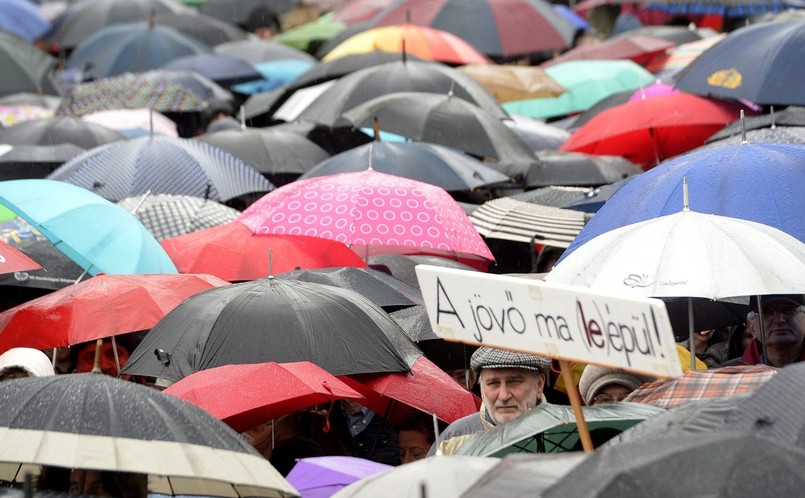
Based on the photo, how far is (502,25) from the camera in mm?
17750

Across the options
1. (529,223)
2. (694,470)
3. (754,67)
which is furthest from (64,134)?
(694,470)

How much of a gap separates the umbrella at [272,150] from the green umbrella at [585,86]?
3.34m

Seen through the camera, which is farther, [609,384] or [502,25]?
[502,25]

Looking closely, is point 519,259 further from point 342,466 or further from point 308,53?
point 308,53

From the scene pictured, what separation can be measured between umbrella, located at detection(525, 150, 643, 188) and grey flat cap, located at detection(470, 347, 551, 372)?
204 inches

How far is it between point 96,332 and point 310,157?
4865 mm

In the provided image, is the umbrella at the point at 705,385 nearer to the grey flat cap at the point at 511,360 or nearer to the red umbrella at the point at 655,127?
the grey flat cap at the point at 511,360

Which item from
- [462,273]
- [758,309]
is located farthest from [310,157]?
[462,273]

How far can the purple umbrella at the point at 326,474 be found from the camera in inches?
221

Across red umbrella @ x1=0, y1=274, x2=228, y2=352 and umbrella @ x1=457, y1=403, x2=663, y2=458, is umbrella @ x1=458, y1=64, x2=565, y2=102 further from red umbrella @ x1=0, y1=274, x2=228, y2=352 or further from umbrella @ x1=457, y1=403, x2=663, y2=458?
umbrella @ x1=457, y1=403, x2=663, y2=458

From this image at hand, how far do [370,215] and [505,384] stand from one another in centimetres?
246

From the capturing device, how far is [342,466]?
575 centimetres

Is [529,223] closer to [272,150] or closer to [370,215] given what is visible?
[370,215]

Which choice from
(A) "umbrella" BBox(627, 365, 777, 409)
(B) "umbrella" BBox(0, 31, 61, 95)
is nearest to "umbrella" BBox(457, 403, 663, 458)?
(A) "umbrella" BBox(627, 365, 777, 409)
